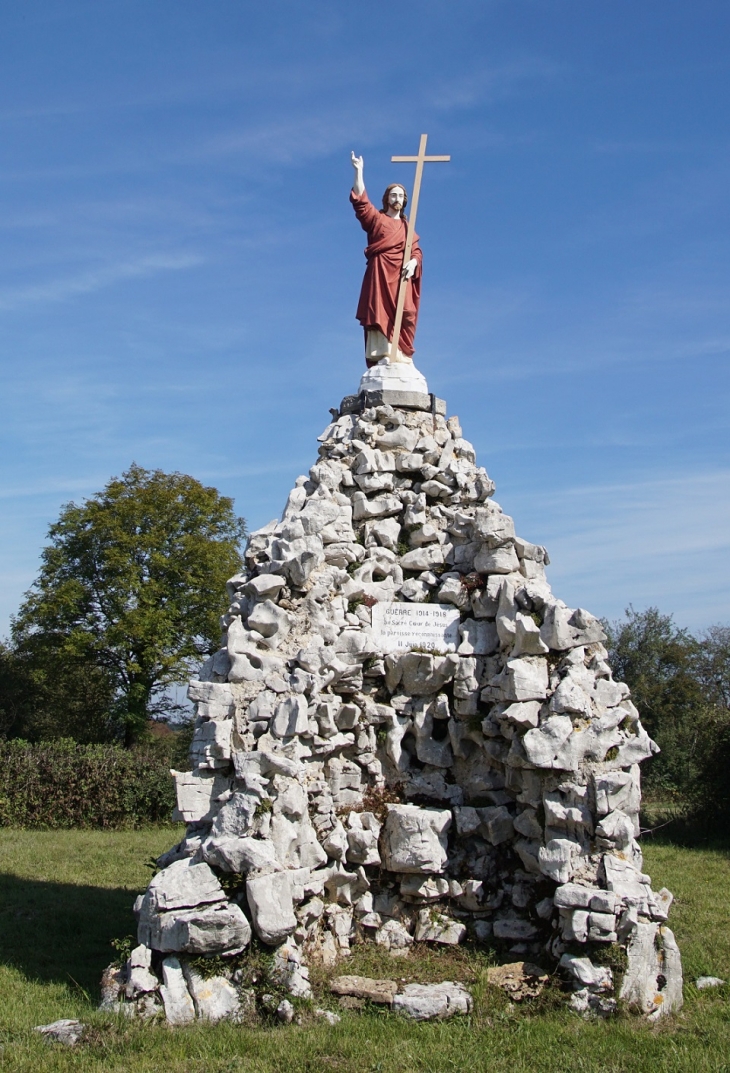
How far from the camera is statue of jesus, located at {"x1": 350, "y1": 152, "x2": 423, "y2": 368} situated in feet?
40.7

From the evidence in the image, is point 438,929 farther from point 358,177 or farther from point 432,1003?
point 358,177

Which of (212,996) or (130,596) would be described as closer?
(212,996)

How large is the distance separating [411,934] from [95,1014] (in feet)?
11.0

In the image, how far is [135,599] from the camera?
30109 millimetres

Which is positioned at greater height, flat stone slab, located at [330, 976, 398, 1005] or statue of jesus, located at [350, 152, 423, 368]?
statue of jesus, located at [350, 152, 423, 368]

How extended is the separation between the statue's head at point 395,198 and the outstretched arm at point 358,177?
1.40 feet

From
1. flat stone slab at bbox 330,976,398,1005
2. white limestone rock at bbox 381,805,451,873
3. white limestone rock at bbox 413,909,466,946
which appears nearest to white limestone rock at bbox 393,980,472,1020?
flat stone slab at bbox 330,976,398,1005

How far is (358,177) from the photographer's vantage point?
12.2m

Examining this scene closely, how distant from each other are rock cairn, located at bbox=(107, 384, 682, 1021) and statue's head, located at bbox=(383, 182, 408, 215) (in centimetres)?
302

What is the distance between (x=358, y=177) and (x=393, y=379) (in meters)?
2.55

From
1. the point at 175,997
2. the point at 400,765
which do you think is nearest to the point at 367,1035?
the point at 175,997

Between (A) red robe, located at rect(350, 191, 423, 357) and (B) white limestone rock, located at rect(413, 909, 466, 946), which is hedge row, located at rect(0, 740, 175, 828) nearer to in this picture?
(B) white limestone rock, located at rect(413, 909, 466, 946)

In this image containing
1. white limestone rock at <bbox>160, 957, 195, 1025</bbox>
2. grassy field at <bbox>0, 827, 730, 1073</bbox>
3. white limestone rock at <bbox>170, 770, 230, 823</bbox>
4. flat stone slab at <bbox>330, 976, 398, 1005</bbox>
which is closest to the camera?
grassy field at <bbox>0, 827, 730, 1073</bbox>

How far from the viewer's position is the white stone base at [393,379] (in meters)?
12.2
